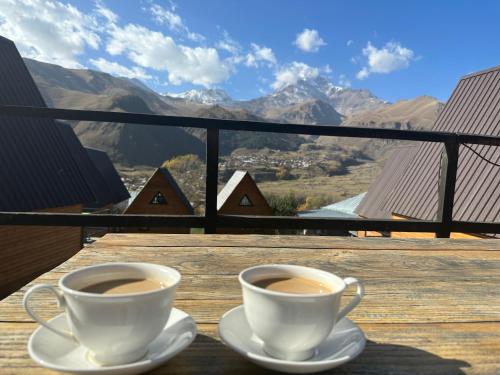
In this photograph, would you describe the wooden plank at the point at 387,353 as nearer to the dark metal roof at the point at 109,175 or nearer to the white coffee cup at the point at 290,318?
the white coffee cup at the point at 290,318

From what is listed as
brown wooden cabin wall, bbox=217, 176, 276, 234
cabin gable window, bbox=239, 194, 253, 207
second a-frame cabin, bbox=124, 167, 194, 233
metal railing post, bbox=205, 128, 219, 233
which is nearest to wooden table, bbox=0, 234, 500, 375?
metal railing post, bbox=205, 128, 219, 233

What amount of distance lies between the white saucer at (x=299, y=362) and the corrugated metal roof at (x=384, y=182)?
14.8 metres

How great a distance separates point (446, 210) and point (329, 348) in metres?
1.64

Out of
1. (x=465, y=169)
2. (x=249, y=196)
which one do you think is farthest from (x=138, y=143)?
(x=465, y=169)

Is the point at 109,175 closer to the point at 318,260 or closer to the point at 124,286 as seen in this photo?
the point at 318,260

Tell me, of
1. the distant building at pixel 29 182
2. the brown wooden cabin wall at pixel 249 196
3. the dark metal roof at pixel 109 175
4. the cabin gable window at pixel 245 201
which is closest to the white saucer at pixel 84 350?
the distant building at pixel 29 182

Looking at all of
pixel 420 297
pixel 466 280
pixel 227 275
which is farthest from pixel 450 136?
pixel 227 275

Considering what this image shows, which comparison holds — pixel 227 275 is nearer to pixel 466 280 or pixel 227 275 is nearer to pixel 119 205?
pixel 466 280

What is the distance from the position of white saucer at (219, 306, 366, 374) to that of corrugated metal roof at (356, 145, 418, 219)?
1481 centimetres

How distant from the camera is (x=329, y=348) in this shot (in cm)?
56

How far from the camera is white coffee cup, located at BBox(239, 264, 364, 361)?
0.51m

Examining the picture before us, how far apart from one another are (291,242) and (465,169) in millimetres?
9867

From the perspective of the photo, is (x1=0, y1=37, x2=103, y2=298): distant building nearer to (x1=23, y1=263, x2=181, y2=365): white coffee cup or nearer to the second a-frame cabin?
the second a-frame cabin

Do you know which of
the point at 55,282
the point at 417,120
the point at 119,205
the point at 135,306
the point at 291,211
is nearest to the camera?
the point at 135,306
